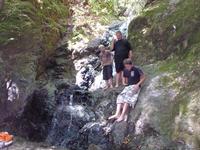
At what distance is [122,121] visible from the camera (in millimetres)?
9023

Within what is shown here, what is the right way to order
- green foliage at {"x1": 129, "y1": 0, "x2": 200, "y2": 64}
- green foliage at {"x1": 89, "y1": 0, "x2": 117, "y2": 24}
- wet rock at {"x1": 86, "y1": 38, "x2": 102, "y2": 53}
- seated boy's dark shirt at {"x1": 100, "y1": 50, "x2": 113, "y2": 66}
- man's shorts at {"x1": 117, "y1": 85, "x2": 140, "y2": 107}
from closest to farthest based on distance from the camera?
man's shorts at {"x1": 117, "y1": 85, "x2": 140, "y2": 107}, green foliage at {"x1": 129, "y1": 0, "x2": 200, "y2": 64}, seated boy's dark shirt at {"x1": 100, "y1": 50, "x2": 113, "y2": 66}, wet rock at {"x1": 86, "y1": 38, "x2": 102, "y2": 53}, green foliage at {"x1": 89, "y1": 0, "x2": 117, "y2": 24}

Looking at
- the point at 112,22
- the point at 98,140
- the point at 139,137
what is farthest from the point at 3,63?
the point at 112,22

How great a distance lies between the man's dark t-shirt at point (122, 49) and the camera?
10.5m

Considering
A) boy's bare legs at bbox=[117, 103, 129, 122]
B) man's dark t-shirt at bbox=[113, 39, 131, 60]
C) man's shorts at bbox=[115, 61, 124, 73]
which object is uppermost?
man's dark t-shirt at bbox=[113, 39, 131, 60]

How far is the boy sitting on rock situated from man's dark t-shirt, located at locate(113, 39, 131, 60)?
2.67 feet

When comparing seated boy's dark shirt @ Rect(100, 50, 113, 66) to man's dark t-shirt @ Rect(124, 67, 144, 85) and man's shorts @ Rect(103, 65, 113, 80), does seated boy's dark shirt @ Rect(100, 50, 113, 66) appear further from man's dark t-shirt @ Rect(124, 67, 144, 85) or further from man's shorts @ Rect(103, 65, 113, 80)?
man's dark t-shirt @ Rect(124, 67, 144, 85)

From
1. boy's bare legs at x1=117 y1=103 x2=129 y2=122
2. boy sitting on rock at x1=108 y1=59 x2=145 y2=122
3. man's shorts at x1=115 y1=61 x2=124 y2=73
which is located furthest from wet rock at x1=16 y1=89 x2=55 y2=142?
boy's bare legs at x1=117 y1=103 x2=129 y2=122

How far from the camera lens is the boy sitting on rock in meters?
9.11

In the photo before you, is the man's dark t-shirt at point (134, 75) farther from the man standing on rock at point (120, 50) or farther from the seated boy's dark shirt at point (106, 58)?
the seated boy's dark shirt at point (106, 58)

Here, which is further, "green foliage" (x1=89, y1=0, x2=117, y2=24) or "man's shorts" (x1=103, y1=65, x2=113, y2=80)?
"green foliage" (x1=89, y1=0, x2=117, y2=24)

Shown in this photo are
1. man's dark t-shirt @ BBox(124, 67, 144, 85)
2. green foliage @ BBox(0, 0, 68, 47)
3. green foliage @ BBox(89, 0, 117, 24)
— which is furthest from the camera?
green foliage @ BBox(89, 0, 117, 24)

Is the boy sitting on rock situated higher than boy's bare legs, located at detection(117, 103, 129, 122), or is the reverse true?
the boy sitting on rock

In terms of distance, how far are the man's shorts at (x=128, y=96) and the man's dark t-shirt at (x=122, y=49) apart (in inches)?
55.5

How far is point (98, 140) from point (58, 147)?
1100 millimetres
